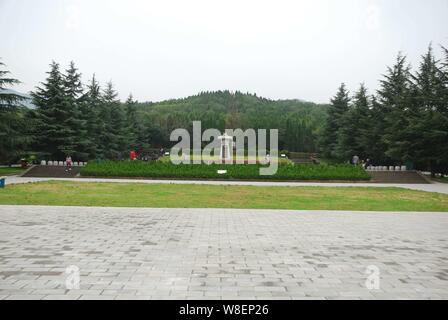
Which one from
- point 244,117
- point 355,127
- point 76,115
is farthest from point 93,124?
point 244,117

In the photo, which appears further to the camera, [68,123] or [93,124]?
[93,124]

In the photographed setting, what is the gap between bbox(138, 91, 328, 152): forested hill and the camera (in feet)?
261

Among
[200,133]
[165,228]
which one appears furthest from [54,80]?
[200,133]

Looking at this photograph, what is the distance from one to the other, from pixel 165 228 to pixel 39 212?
14.4ft

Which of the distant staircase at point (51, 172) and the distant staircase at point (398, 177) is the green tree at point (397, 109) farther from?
the distant staircase at point (51, 172)

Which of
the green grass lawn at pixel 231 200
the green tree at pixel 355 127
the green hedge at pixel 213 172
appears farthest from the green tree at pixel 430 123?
the green grass lawn at pixel 231 200

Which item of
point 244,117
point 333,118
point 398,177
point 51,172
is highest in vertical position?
point 244,117

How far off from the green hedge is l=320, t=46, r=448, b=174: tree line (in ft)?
18.8

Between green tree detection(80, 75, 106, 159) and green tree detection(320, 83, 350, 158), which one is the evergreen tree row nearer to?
green tree detection(80, 75, 106, 159)

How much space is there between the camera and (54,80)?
113ft

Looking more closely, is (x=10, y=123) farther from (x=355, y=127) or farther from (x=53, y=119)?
(x=355, y=127)

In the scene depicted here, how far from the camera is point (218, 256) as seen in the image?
630 centimetres

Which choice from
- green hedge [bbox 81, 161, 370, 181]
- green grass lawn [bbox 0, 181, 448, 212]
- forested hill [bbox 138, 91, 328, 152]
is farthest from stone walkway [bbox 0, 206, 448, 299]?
forested hill [bbox 138, 91, 328, 152]

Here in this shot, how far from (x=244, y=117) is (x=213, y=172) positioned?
73.0 m
